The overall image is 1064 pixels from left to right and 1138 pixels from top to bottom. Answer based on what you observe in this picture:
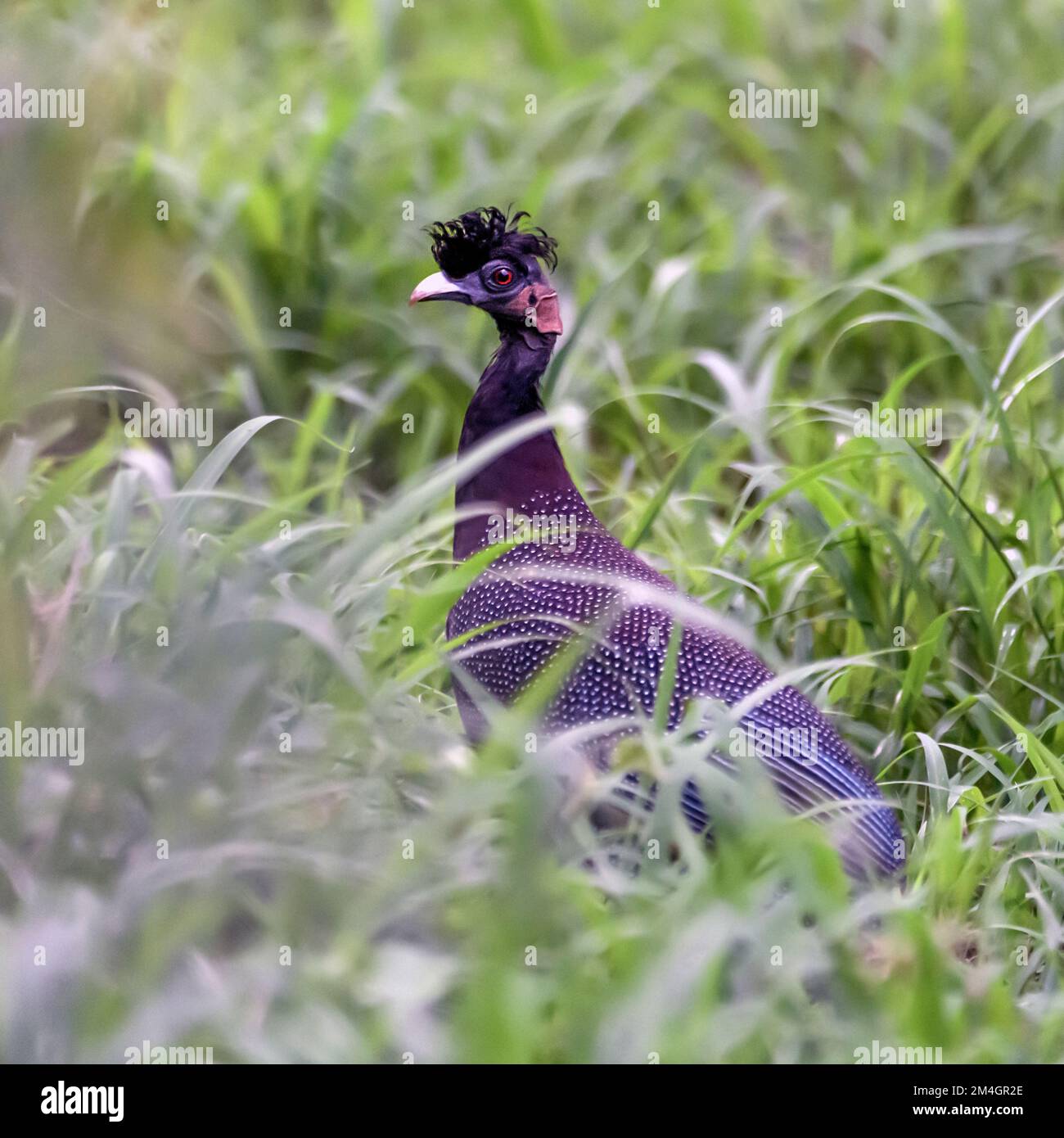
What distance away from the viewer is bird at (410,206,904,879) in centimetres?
299

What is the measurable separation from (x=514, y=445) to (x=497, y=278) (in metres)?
0.39

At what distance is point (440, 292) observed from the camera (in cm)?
366

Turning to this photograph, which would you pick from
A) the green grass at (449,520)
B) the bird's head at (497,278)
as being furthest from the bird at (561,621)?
the green grass at (449,520)

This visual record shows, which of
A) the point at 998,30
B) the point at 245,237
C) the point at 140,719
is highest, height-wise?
the point at 998,30

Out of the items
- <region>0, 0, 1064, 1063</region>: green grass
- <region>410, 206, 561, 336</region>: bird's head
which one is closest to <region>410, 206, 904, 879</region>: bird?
<region>410, 206, 561, 336</region>: bird's head

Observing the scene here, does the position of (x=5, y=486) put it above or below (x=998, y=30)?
below

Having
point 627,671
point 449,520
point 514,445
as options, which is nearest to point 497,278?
point 514,445

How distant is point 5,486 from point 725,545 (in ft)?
5.04

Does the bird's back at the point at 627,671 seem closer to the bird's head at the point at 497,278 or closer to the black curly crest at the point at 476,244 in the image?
the bird's head at the point at 497,278

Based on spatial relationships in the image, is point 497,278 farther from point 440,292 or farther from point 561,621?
point 561,621

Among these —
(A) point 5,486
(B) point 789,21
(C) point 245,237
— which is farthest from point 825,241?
(A) point 5,486

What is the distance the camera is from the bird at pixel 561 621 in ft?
9.80

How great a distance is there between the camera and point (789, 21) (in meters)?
6.15

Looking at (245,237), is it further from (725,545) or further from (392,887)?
(392,887)
